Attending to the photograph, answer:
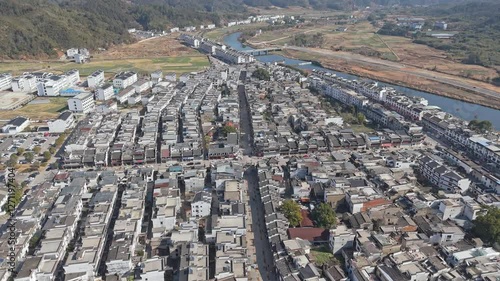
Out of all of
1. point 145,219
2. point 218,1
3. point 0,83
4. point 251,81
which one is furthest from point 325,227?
point 218,1

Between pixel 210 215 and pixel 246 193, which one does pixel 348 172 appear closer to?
pixel 246 193

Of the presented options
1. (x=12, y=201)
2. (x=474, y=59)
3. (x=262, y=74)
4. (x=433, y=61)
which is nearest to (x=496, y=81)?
(x=474, y=59)

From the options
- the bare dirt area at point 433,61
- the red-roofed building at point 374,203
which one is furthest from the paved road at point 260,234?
the bare dirt area at point 433,61

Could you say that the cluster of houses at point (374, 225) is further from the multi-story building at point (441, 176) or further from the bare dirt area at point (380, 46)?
the bare dirt area at point (380, 46)

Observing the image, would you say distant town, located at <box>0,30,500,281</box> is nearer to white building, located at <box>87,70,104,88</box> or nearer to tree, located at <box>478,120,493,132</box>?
tree, located at <box>478,120,493,132</box>

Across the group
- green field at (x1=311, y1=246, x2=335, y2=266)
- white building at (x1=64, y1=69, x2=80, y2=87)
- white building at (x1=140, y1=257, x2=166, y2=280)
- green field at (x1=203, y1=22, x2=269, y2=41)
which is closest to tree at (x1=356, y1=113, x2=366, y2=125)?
green field at (x1=311, y1=246, x2=335, y2=266)

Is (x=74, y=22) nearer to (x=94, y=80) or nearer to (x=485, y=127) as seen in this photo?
(x=94, y=80)
